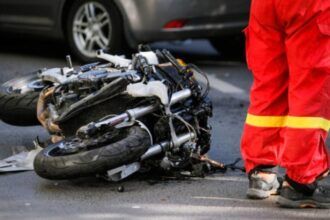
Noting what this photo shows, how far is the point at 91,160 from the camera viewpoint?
197 inches

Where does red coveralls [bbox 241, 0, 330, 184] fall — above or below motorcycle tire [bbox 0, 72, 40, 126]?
above

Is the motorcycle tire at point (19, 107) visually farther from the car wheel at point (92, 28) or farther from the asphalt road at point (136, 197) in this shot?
the car wheel at point (92, 28)

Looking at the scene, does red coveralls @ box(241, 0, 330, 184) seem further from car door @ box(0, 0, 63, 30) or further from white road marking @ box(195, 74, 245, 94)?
car door @ box(0, 0, 63, 30)

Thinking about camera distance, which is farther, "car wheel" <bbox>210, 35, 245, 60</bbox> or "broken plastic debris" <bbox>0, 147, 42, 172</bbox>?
"car wheel" <bbox>210, 35, 245, 60</bbox>

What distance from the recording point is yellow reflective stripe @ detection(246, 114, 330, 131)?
15.5 feet

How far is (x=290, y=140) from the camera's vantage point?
476 cm

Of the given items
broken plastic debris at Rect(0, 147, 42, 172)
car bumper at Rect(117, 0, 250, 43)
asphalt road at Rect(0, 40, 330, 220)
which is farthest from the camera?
car bumper at Rect(117, 0, 250, 43)

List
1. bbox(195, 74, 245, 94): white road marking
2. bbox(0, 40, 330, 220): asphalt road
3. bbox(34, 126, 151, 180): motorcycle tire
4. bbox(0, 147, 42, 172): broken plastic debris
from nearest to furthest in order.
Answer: bbox(0, 40, 330, 220): asphalt road
bbox(34, 126, 151, 180): motorcycle tire
bbox(0, 147, 42, 172): broken plastic debris
bbox(195, 74, 245, 94): white road marking

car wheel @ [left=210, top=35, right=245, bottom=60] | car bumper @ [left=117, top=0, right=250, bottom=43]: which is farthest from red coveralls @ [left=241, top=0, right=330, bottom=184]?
car wheel @ [left=210, top=35, right=245, bottom=60]

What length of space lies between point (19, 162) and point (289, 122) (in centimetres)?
180

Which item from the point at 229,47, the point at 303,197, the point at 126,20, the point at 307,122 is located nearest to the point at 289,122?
the point at 307,122

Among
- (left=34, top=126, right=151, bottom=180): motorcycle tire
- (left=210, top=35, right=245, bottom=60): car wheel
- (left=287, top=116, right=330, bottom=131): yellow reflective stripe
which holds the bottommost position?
(left=210, top=35, right=245, bottom=60): car wheel

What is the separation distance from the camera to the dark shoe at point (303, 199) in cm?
489

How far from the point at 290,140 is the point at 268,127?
0.20 m
